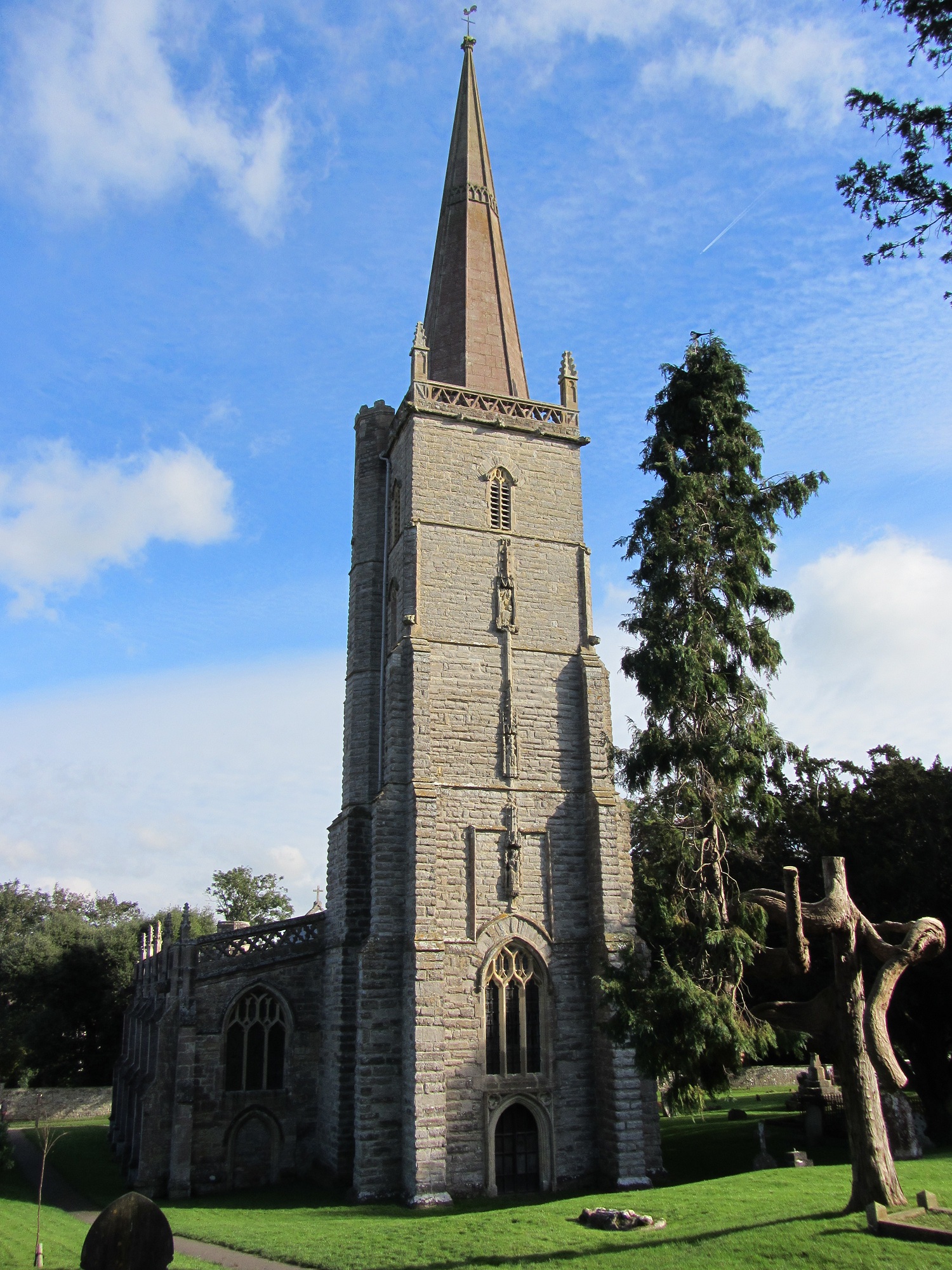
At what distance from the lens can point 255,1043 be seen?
961 inches

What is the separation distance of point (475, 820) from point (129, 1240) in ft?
48.7

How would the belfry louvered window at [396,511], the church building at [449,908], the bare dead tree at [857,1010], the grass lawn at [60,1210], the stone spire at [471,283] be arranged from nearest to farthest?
the bare dead tree at [857,1010]
the grass lawn at [60,1210]
the church building at [449,908]
the belfry louvered window at [396,511]
the stone spire at [471,283]

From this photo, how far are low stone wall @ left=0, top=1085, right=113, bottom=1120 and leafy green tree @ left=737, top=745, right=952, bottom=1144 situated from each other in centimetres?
2835

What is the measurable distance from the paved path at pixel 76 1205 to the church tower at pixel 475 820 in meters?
4.63

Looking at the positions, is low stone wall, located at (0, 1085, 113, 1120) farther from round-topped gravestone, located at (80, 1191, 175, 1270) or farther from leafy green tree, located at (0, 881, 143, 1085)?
round-topped gravestone, located at (80, 1191, 175, 1270)

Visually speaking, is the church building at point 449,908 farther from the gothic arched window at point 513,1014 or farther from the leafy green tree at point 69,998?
the leafy green tree at point 69,998

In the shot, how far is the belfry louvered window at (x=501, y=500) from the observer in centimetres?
2605

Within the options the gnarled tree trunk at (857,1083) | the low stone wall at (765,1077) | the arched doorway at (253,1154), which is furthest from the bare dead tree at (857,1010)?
the low stone wall at (765,1077)

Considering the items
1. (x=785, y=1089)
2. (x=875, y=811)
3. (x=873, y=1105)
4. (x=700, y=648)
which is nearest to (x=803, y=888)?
(x=875, y=811)

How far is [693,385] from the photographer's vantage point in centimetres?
2106

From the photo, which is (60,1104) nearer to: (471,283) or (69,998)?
(69,998)

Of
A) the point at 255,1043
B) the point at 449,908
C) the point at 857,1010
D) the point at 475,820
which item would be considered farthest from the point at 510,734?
the point at 857,1010

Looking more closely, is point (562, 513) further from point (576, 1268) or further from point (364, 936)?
point (576, 1268)

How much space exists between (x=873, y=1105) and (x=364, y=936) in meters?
13.8
